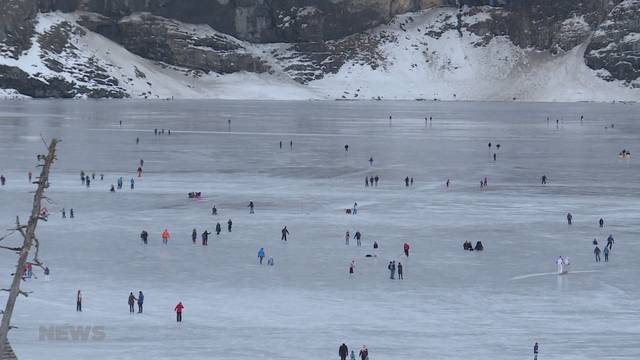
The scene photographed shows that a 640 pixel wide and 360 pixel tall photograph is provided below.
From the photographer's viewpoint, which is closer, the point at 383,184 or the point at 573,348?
the point at 573,348

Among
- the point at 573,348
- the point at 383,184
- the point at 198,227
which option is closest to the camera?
the point at 573,348

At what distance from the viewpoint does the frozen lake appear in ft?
127

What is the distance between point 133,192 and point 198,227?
1645 cm

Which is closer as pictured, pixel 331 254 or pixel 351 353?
pixel 351 353

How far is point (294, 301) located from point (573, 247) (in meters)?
18.3

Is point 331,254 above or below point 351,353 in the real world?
above

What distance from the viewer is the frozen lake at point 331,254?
3884 centimetres

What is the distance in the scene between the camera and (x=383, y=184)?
279ft

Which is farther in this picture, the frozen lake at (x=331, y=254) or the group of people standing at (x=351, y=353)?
the frozen lake at (x=331, y=254)

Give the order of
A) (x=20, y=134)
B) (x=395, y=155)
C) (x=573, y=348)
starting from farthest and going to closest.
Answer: (x=20, y=134), (x=395, y=155), (x=573, y=348)

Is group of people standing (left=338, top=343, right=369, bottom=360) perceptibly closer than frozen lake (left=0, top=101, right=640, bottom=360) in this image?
Yes

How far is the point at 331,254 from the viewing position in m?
55.3

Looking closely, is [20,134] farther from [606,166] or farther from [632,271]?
[632,271]

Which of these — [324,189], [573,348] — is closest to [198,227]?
[324,189]
